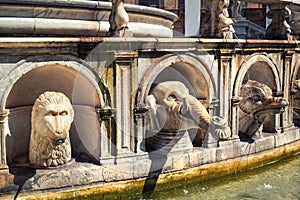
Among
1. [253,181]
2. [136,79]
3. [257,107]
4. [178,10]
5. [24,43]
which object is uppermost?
[178,10]

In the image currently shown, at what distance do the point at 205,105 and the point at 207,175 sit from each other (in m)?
1.21

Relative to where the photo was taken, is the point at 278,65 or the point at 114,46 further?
the point at 278,65

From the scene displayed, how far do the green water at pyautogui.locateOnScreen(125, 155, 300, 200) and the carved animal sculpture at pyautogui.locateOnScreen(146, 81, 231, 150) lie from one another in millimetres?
855

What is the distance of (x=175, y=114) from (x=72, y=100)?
168 centimetres

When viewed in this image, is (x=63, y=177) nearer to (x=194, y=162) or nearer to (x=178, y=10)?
(x=194, y=162)

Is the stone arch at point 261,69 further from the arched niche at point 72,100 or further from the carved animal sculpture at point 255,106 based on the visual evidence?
the arched niche at point 72,100

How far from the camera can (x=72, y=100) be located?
7031 mm

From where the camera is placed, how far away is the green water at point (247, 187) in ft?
22.0

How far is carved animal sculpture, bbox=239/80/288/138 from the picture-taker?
789cm

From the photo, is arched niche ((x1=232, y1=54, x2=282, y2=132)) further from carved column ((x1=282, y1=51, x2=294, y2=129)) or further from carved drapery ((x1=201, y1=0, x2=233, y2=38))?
carved drapery ((x1=201, y1=0, x2=233, y2=38))

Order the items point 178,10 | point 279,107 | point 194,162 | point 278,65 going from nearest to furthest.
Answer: point 194,162 < point 279,107 < point 278,65 < point 178,10

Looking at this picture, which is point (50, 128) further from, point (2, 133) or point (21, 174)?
point (21, 174)

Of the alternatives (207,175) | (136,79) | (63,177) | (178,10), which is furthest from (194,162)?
(178,10)

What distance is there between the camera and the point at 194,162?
7.23 m
